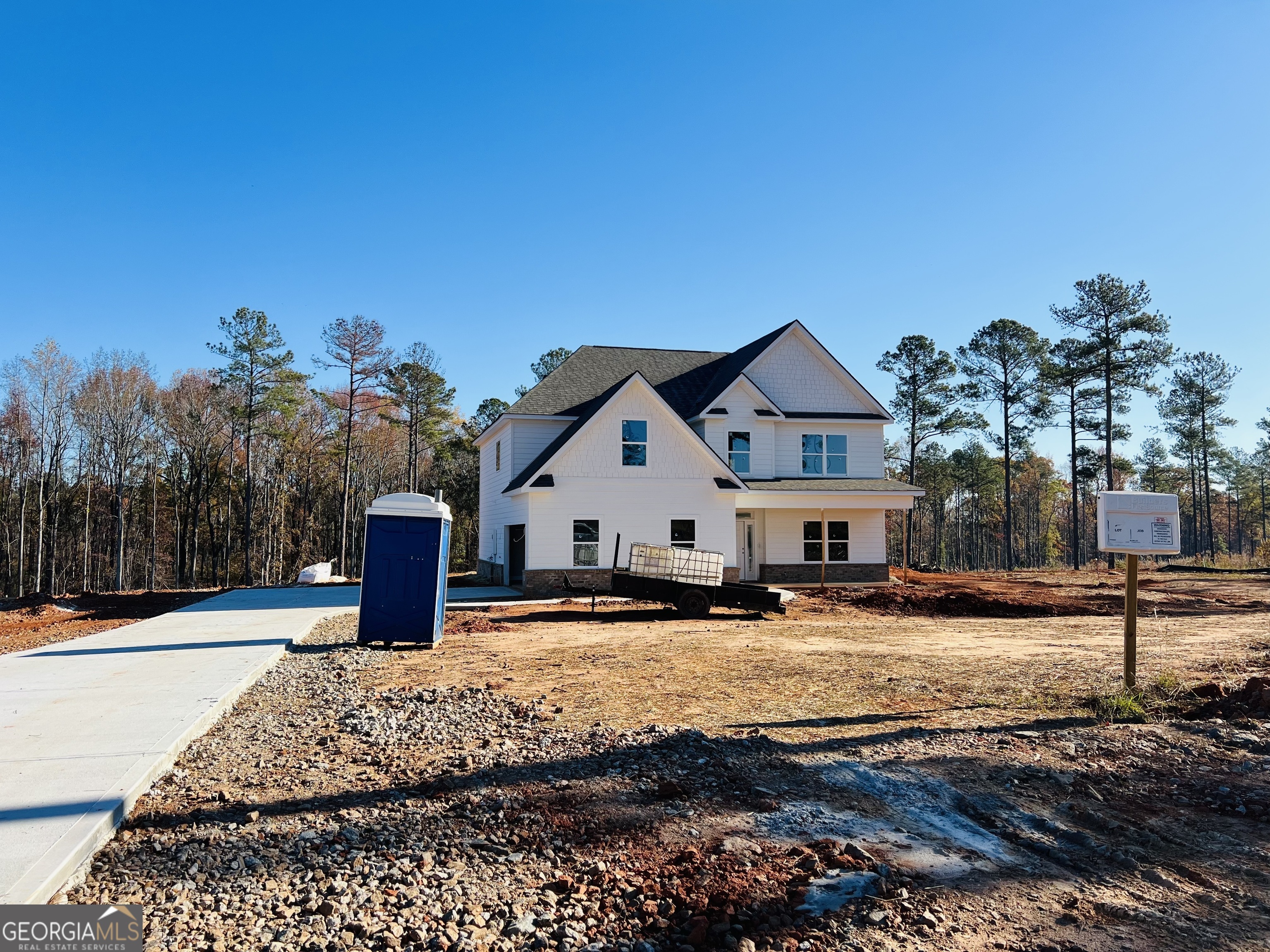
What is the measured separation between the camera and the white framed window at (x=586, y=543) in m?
22.6

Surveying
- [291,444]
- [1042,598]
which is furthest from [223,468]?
[1042,598]

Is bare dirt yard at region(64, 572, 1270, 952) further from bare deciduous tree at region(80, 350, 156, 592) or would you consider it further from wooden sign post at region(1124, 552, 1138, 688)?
bare deciduous tree at region(80, 350, 156, 592)

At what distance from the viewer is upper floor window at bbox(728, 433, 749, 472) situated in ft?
89.3

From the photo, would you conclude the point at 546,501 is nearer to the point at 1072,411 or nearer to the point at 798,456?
the point at 798,456

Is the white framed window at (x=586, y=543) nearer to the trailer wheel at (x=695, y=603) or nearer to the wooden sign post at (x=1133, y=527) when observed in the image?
the trailer wheel at (x=695, y=603)

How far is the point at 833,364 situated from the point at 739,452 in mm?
5340

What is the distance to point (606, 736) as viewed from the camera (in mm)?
6891

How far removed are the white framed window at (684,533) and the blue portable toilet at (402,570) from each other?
37.8 feet

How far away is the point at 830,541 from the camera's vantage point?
27750mm

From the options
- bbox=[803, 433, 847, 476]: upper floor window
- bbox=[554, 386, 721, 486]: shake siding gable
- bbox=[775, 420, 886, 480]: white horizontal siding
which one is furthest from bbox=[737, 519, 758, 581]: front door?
bbox=[554, 386, 721, 486]: shake siding gable

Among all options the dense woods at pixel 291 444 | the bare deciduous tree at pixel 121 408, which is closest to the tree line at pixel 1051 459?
the dense woods at pixel 291 444

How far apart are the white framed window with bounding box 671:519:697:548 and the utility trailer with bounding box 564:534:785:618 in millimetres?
4834

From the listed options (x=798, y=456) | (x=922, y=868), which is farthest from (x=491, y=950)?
(x=798, y=456)

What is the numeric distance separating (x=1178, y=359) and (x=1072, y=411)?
49.5ft
